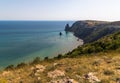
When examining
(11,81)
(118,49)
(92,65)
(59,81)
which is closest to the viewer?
(59,81)

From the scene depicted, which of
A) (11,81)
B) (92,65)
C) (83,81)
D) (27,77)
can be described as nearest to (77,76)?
(83,81)

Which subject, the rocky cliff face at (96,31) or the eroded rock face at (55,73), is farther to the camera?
the rocky cliff face at (96,31)

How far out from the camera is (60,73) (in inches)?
784

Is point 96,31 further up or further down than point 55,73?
further down

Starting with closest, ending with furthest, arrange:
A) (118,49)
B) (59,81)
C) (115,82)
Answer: (115,82), (59,81), (118,49)

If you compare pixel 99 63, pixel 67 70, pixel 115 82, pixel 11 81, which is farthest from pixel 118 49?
pixel 11 81

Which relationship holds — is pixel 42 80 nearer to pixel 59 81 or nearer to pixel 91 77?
pixel 59 81

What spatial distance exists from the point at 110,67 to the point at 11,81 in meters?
11.0

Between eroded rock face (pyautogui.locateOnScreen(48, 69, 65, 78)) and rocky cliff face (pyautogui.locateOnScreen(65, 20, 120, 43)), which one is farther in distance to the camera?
rocky cliff face (pyautogui.locateOnScreen(65, 20, 120, 43))

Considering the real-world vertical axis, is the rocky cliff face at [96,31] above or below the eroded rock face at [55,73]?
below

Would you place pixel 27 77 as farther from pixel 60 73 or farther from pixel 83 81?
pixel 83 81

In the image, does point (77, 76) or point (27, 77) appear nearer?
point (77, 76)

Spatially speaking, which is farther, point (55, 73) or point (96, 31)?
point (96, 31)

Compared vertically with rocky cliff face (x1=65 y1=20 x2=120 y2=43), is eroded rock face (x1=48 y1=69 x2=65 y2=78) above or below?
above
